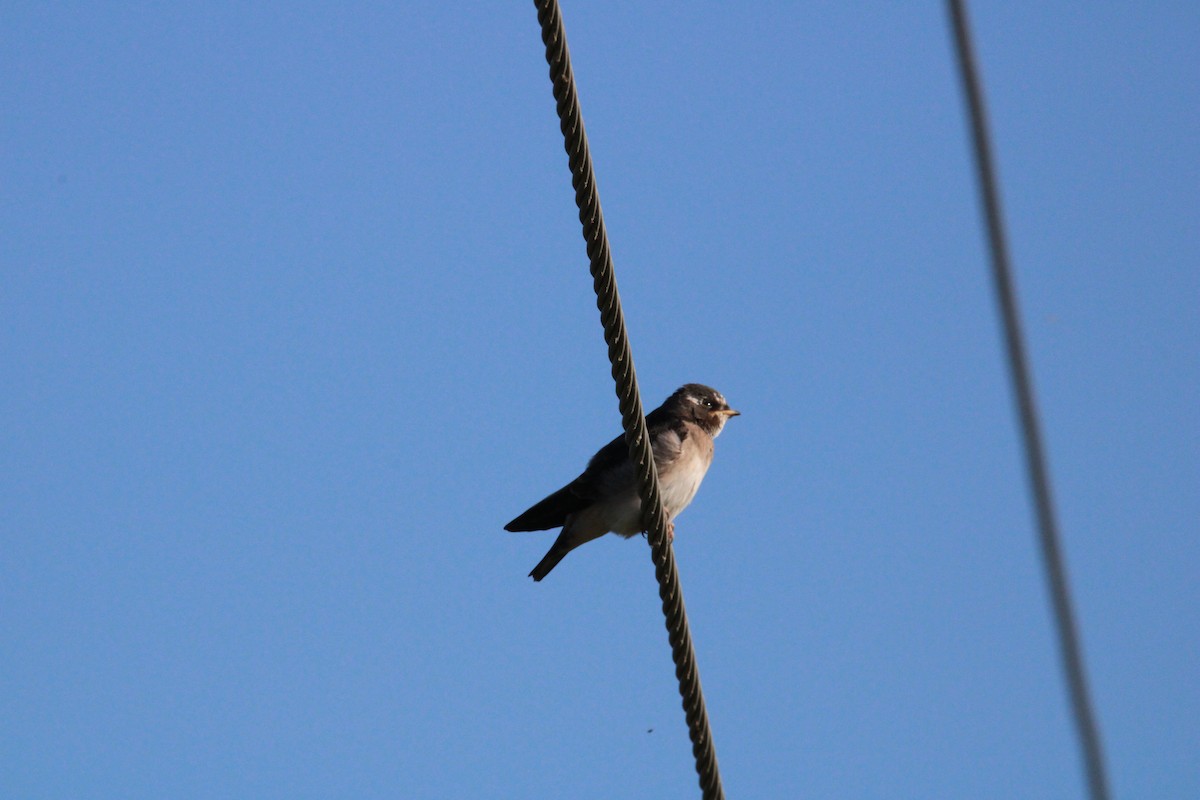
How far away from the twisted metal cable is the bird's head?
4021 millimetres

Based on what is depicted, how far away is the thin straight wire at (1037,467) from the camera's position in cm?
296

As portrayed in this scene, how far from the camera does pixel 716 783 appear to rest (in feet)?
20.3

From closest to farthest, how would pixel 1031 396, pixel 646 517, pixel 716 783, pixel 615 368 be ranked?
pixel 1031 396 < pixel 615 368 < pixel 646 517 < pixel 716 783

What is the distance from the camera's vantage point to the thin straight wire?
2.96 meters

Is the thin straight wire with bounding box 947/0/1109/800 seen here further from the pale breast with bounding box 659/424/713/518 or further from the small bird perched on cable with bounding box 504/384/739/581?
the pale breast with bounding box 659/424/713/518

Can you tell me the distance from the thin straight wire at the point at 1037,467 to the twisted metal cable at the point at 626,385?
1567 millimetres

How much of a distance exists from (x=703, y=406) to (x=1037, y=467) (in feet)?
23.2

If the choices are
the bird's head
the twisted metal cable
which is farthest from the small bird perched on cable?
the twisted metal cable

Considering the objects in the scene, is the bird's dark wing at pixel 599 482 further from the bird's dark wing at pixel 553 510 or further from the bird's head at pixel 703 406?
the bird's head at pixel 703 406

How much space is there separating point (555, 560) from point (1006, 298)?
20.7ft

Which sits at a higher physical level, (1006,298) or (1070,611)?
(1006,298)

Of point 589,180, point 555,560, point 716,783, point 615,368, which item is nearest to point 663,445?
point 555,560

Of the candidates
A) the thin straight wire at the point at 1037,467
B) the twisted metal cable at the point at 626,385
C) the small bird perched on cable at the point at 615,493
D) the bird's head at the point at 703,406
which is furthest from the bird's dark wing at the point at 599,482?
the thin straight wire at the point at 1037,467

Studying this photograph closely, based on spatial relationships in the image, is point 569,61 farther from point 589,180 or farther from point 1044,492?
point 1044,492
